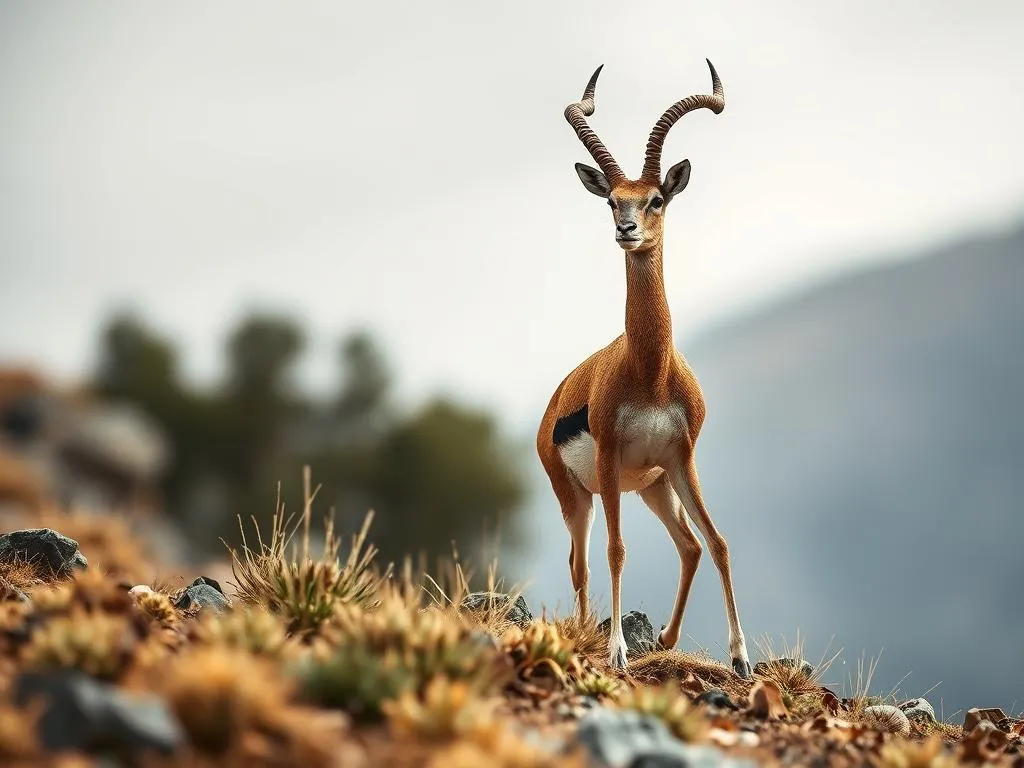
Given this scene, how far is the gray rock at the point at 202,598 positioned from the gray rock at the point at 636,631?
357 cm

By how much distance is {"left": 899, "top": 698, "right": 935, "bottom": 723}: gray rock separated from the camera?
9891 mm

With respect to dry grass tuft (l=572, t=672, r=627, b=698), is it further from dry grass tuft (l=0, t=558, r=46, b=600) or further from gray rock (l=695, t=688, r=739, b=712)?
dry grass tuft (l=0, t=558, r=46, b=600)

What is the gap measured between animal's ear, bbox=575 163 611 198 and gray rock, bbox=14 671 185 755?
673cm

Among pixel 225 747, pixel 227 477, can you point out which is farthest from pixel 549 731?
pixel 227 477

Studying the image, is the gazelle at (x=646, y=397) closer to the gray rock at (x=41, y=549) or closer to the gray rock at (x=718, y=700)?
the gray rock at (x=718, y=700)

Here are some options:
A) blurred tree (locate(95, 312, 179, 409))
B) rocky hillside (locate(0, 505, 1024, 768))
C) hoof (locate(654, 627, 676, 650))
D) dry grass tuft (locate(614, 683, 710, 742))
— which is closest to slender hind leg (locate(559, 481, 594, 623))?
hoof (locate(654, 627, 676, 650))

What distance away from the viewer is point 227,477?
1797 inches

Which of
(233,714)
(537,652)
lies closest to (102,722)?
(233,714)

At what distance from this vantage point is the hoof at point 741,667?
930 centimetres

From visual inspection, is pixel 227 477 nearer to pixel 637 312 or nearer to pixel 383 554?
pixel 383 554

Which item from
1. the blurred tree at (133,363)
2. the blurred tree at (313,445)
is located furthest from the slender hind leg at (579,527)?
the blurred tree at (133,363)

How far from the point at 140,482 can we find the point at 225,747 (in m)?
35.0

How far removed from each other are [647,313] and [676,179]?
4.31 ft

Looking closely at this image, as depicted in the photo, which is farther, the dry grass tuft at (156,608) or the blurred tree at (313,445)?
the blurred tree at (313,445)
